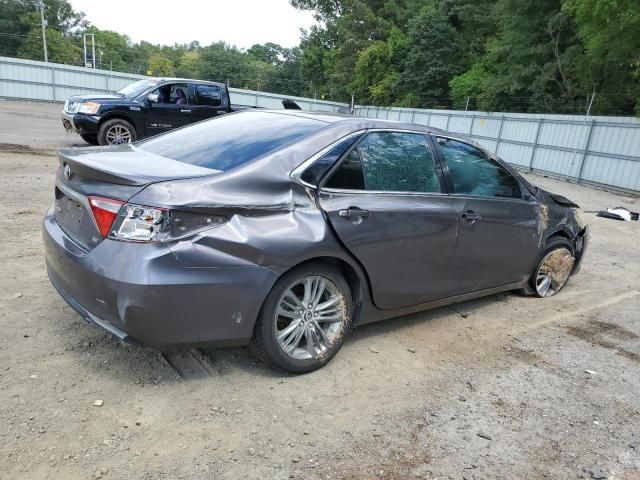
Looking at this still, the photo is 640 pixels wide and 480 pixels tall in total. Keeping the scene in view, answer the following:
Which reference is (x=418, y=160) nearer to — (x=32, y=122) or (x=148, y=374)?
(x=148, y=374)

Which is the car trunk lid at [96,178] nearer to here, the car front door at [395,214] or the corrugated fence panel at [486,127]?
the car front door at [395,214]

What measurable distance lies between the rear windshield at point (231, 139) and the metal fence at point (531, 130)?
5.39 m

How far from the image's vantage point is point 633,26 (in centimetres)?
1554

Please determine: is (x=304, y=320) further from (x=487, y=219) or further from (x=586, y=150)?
(x=586, y=150)

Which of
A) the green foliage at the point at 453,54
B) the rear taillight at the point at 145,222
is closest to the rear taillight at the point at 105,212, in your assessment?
the rear taillight at the point at 145,222

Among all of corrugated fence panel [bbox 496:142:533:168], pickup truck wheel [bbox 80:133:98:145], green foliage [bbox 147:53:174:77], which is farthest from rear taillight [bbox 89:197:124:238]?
green foliage [bbox 147:53:174:77]

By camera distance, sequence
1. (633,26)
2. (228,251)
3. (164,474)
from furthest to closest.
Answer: (633,26) < (228,251) < (164,474)

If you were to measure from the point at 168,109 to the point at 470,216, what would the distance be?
31.4ft

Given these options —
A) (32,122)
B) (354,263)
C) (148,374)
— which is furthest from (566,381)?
(32,122)

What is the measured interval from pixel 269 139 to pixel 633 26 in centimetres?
1669

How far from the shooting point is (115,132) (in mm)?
11188

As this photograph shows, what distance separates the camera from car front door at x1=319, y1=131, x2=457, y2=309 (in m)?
3.28

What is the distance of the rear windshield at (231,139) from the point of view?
10.5 feet

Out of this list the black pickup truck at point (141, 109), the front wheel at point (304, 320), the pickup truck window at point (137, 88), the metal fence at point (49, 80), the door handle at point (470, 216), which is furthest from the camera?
the metal fence at point (49, 80)
